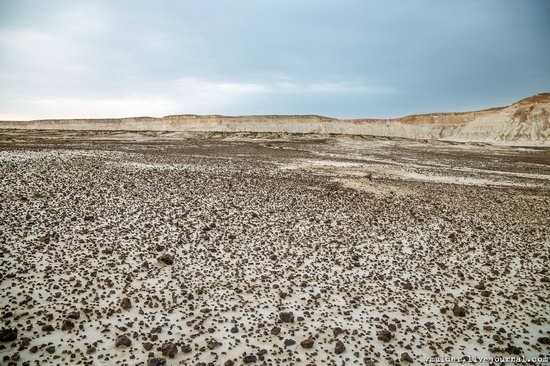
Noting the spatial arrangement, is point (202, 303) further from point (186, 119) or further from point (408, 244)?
point (186, 119)

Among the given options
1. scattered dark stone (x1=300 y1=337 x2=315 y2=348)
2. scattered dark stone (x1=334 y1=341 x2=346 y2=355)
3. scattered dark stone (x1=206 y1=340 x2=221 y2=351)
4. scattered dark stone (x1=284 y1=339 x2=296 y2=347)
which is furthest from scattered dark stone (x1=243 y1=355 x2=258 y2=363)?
scattered dark stone (x1=334 y1=341 x2=346 y2=355)

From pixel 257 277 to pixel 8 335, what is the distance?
5975 mm

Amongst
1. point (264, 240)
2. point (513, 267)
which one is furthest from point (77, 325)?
point (513, 267)

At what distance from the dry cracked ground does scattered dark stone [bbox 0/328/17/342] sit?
0.02 metres

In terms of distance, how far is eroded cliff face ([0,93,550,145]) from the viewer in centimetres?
12875

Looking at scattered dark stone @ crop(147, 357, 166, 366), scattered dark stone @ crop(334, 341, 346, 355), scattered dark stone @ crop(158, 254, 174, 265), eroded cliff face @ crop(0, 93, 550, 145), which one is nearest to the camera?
scattered dark stone @ crop(147, 357, 166, 366)

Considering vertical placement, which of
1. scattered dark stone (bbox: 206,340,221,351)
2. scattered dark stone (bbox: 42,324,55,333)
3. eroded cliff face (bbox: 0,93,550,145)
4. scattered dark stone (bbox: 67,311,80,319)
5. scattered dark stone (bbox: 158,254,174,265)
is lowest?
scattered dark stone (bbox: 206,340,221,351)

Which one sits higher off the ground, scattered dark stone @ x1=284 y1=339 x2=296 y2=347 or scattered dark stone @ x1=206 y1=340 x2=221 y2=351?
scattered dark stone @ x1=206 y1=340 x2=221 y2=351

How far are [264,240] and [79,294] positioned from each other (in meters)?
6.30

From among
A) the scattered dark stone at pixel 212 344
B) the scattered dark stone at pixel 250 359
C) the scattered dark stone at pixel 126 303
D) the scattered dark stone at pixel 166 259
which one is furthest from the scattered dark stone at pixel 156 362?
the scattered dark stone at pixel 166 259

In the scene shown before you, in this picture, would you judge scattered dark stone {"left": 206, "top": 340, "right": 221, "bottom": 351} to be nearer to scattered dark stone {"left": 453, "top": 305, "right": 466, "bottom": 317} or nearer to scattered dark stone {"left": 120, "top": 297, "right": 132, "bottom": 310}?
scattered dark stone {"left": 120, "top": 297, "right": 132, "bottom": 310}

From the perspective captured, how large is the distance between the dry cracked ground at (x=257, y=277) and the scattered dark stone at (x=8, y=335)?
23mm

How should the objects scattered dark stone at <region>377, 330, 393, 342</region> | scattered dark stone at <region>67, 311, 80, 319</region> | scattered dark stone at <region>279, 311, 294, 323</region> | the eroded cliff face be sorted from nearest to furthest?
scattered dark stone at <region>67, 311, 80, 319</region> < scattered dark stone at <region>377, 330, 393, 342</region> < scattered dark stone at <region>279, 311, 294, 323</region> < the eroded cliff face

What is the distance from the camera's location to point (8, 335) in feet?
22.9
